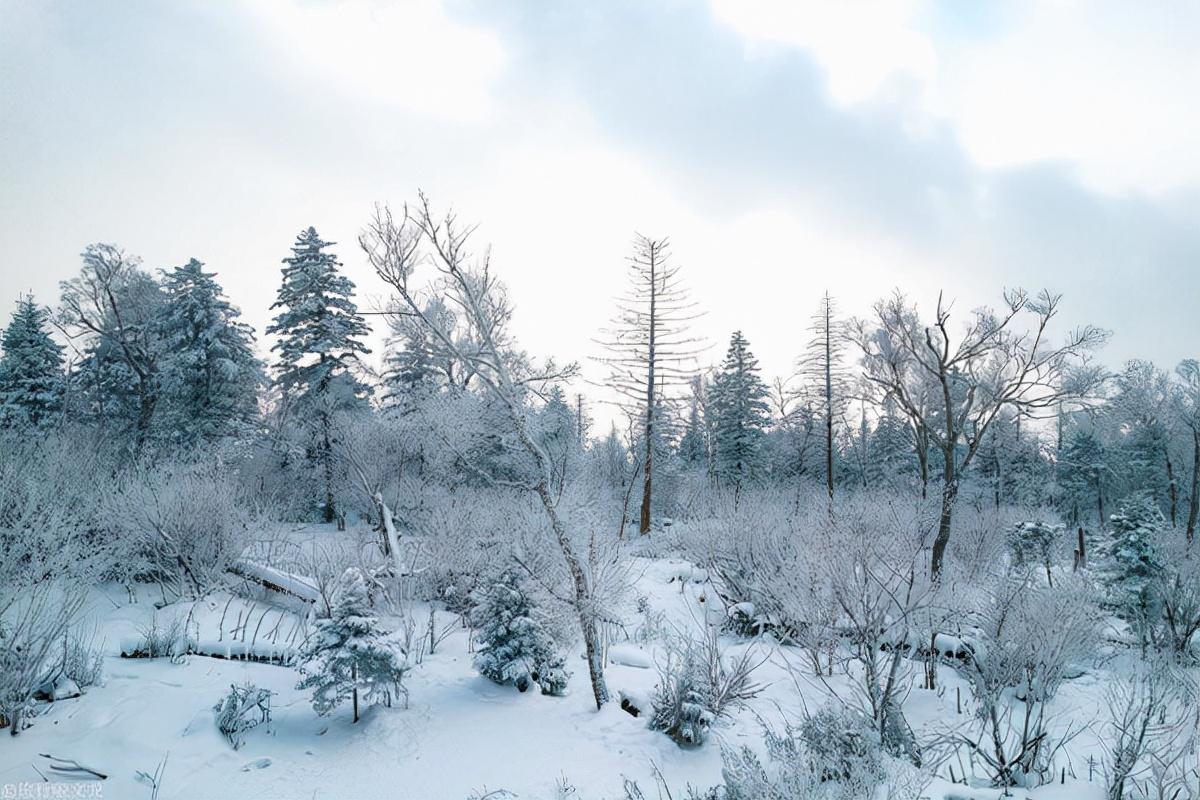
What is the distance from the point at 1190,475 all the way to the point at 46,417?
A: 55.3 metres

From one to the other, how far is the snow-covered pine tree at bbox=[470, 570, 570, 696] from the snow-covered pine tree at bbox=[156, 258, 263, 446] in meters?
16.3

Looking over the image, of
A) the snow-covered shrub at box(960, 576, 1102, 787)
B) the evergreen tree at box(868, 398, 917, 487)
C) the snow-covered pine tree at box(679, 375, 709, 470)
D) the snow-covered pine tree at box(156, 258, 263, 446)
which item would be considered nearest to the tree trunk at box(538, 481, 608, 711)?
the snow-covered shrub at box(960, 576, 1102, 787)

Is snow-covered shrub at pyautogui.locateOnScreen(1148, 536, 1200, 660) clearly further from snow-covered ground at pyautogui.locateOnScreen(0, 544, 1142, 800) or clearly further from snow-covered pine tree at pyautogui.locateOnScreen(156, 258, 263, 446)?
snow-covered pine tree at pyautogui.locateOnScreen(156, 258, 263, 446)

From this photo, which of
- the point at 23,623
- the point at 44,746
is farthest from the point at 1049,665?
the point at 23,623

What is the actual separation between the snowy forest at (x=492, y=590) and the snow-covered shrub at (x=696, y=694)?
0.06m

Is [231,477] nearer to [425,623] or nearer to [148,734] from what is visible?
[425,623]

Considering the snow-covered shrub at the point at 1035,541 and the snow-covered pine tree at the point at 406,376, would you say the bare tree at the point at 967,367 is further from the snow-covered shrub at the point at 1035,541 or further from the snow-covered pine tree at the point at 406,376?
the snow-covered pine tree at the point at 406,376

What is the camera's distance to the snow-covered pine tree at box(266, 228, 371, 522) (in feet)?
70.1

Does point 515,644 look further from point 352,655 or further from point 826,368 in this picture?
point 826,368

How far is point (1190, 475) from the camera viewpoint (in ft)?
105

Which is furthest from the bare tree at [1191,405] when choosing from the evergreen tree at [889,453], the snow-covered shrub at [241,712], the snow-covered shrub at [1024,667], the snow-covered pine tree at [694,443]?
the snow-covered shrub at [241,712]

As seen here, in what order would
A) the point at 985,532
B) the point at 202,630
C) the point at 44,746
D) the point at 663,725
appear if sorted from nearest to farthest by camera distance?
the point at 44,746 < the point at 663,725 < the point at 202,630 < the point at 985,532

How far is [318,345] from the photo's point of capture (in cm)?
2159

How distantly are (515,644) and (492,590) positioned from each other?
2.92 ft
